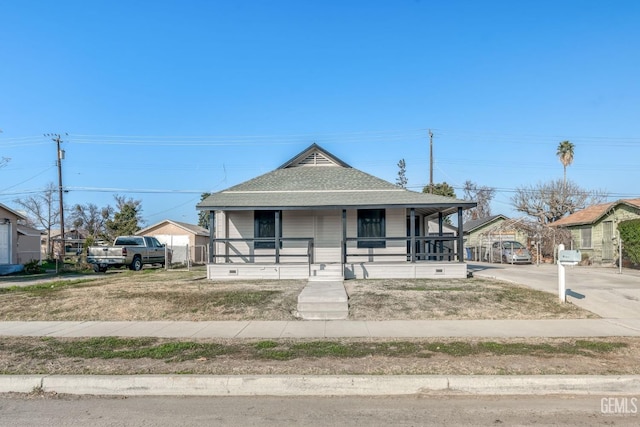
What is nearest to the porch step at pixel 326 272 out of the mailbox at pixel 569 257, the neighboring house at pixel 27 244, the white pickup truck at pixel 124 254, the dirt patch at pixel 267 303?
the dirt patch at pixel 267 303

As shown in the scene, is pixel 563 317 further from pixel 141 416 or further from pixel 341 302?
pixel 141 416

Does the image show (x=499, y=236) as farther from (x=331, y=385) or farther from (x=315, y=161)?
(x=331, y=385)

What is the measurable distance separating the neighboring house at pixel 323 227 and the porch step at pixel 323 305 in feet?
12.9

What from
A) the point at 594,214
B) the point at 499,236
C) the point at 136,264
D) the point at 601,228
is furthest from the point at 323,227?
the point at 499,236

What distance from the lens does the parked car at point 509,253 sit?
27922 mm

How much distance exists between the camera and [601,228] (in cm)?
2628

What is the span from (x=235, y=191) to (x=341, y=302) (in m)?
10.2

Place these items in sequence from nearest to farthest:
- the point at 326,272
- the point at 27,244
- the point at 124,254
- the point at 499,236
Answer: the point at 326,272 → the point at 124,254 → the point at 27,244 → the point at 499,236

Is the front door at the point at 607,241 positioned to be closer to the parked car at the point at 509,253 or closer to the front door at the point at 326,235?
the parked car at the point at 509,253

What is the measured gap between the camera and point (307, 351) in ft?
22.3

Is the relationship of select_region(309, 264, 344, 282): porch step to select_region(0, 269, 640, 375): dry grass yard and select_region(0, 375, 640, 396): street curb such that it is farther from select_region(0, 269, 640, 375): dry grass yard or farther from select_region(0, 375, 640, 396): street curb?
select_region(0, 375, 640, 396): street curb

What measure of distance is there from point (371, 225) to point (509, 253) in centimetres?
1506

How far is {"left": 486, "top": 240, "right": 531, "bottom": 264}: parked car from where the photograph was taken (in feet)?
91.6

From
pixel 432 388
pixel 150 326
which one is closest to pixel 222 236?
pixel 150 326
